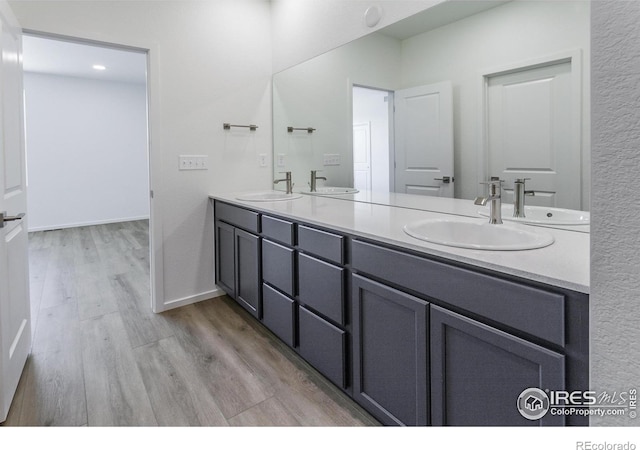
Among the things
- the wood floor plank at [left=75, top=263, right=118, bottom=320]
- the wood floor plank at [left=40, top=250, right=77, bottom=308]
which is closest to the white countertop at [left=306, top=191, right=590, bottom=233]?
the wood floor plank at [left=75, top=263, right=118, bottom=320]

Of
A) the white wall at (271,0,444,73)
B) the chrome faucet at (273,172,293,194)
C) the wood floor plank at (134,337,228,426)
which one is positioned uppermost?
the white wall at (271,0,444,73)

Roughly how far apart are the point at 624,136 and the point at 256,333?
2.10 meters

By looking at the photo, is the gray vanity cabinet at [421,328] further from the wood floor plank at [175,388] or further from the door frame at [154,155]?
the door frame at [154,155]

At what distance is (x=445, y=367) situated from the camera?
3.79 ft

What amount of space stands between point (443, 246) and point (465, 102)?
88cm

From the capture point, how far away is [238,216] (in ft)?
8.20

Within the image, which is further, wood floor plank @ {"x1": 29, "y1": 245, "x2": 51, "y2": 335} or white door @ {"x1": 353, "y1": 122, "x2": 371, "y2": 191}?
wood floor plank @ {"x1": 29, "y1": 245, "x2": 51, "y2": 335}

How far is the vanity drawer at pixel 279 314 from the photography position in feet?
6.46

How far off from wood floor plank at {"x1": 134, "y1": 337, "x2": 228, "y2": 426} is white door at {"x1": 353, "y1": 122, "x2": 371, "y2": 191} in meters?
1.46

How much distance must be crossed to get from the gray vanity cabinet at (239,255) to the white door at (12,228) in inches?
45.4

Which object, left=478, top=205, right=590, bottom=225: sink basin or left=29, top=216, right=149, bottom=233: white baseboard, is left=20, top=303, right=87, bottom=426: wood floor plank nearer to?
left=478, top=205, right=590, bottom=225: sink basin

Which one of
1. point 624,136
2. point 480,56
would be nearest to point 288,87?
point 480,56

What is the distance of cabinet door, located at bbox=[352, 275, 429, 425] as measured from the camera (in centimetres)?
123
